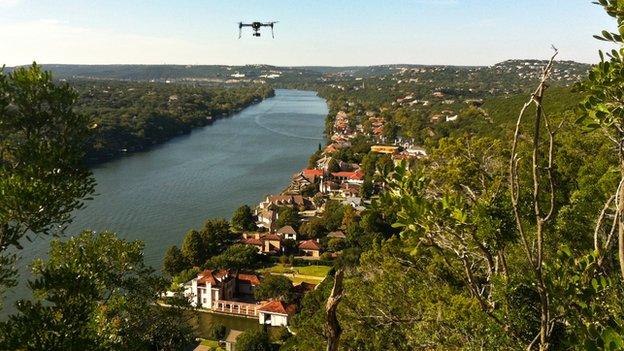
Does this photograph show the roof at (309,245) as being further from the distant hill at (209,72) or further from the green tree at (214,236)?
the distant hill at (209,72)

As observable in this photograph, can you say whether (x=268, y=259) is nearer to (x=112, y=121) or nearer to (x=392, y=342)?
(x=392, y=342)

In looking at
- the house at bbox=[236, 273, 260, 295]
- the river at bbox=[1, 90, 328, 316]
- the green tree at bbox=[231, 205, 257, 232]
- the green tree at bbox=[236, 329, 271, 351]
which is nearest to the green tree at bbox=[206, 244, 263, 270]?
the house at bbox=[236, 273, 260, 295]

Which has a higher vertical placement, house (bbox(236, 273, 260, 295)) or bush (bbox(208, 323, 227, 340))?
bush (bbox(208, 323, 227, 340))

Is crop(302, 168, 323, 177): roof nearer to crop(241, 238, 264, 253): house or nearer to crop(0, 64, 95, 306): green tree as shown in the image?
crop(241, 238, 264, 253): house

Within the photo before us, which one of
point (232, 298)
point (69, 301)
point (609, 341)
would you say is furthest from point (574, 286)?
point (232, 298)

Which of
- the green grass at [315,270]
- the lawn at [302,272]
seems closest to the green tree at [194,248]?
the lawn at [302,272]

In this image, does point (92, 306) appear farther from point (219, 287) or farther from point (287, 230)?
point (287, 230)
